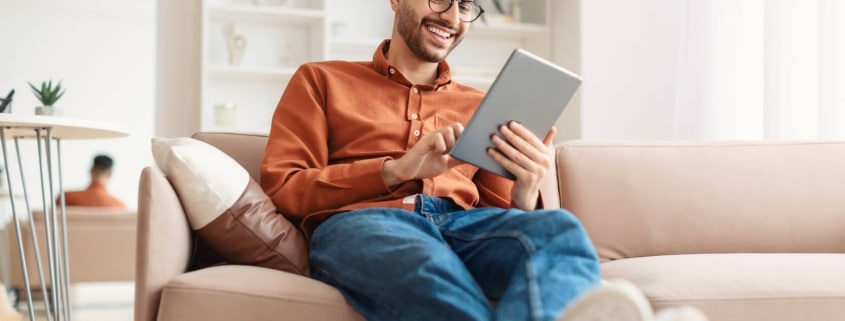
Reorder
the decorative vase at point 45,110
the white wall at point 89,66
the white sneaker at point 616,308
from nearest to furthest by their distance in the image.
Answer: the white sneaker at point 616,308, the decorative vase at point 45,110, the white wall at point 89,66

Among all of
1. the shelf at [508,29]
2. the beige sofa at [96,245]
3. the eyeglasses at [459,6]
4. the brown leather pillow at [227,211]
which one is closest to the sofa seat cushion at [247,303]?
the brown leather pillow at [227,211]

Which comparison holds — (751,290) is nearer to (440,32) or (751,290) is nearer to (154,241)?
(440,32)

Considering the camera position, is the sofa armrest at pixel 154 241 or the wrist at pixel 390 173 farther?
the wrist at pixel 390 173

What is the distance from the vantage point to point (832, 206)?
2.17m

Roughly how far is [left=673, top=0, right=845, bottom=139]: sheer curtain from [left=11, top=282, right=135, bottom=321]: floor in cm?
267

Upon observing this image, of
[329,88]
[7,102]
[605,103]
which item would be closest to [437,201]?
[329,88]

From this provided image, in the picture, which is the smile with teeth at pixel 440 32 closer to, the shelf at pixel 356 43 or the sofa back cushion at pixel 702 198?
the sofa back cushion at pixel 702 198

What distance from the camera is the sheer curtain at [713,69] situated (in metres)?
3.10

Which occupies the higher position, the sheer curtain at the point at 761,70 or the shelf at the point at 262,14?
the shelf at the point at 262,14

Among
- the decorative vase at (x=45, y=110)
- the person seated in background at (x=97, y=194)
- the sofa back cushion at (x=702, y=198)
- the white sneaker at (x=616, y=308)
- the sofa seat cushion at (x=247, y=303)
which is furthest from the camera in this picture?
the person seated in background at (x=97, y=194)

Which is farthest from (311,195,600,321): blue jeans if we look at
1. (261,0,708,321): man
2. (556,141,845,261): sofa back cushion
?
(556,141,845,261): sofa back cushion

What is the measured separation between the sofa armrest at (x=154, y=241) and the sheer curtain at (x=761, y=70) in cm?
230

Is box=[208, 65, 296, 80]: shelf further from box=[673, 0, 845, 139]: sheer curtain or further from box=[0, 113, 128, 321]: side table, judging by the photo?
box=[673, 0, 845, 139]: sheer curtain

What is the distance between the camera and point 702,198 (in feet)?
7.11
